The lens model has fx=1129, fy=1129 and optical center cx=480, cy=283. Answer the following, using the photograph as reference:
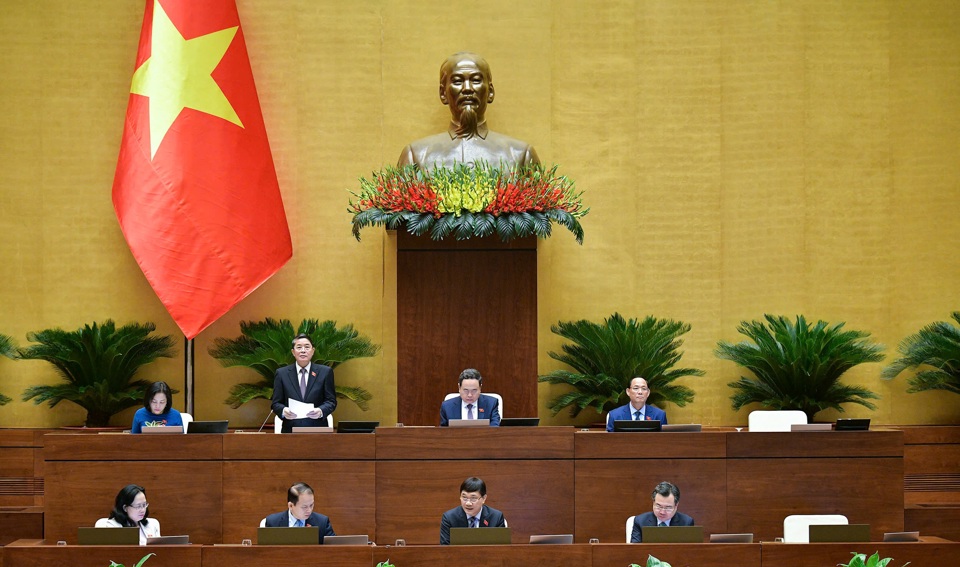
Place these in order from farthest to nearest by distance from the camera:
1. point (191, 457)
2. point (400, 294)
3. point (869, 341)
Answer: point (869, 341)
point (400, 294)
point (191, 457)

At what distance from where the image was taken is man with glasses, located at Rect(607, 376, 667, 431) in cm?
829

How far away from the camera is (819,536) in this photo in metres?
6.54

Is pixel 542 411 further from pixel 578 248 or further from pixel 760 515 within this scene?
pixel 760 515

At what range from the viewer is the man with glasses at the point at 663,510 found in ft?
23.0

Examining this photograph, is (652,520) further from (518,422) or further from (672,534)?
(518,422)

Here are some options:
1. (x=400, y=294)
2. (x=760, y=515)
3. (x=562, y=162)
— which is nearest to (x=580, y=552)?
(x=760, y=515)

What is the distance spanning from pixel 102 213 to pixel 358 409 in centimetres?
297

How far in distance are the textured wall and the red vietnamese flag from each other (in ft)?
1.95

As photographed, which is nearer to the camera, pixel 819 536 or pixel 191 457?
pixel 819 536

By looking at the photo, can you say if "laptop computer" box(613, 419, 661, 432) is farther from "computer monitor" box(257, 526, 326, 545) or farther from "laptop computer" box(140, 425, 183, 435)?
"laptop computer" box(140, 425, 183, 435)

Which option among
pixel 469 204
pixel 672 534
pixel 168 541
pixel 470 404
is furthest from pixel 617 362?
pixel 168 541

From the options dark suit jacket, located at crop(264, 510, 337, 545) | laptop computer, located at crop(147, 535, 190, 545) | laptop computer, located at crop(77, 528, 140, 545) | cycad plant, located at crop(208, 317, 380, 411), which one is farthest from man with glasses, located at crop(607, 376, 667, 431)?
laptop computer, located at crop(77, 528, 140, 545)

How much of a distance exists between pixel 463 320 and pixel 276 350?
1615mm

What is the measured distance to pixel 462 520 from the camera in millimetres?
7023
